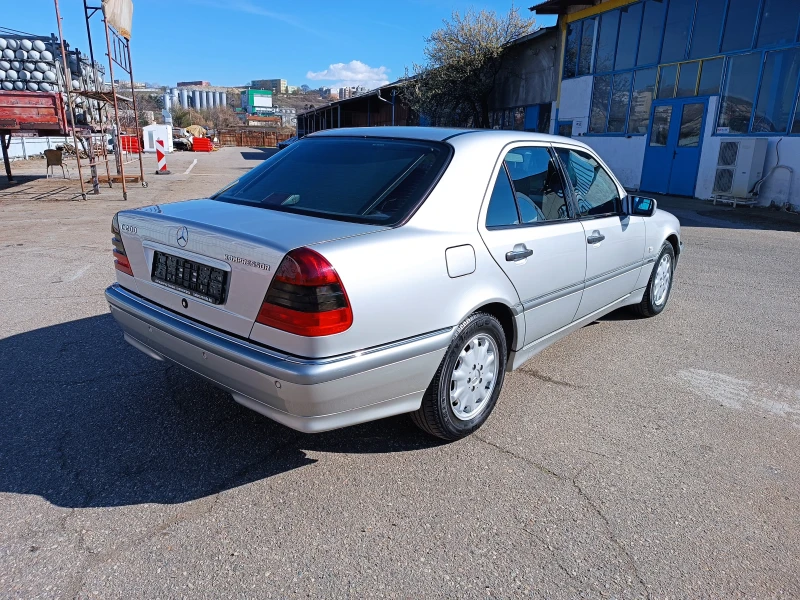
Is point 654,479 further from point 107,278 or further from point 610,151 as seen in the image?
point 610,151

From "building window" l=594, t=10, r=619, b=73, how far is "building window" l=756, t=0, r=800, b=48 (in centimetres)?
505

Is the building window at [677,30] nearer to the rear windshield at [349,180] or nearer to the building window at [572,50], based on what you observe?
the building window at [572,50]

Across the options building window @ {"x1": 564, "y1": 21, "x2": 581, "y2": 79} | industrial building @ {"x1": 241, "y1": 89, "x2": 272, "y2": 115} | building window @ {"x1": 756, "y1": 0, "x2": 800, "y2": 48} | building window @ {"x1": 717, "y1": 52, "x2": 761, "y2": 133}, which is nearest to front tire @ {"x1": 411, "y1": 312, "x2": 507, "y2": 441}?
building window @ {"x1": 756, "y1": 0, "x2": 800, "y2": 48}

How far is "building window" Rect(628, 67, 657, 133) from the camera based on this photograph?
16453mm

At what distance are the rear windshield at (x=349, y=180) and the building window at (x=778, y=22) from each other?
44.8 ft

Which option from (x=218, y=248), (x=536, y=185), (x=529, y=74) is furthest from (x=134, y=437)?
(x=529, y=74)

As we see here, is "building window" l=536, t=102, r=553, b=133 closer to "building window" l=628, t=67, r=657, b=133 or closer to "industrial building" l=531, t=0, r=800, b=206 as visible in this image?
"industrial building" l=531, t=0, r=800, b=206

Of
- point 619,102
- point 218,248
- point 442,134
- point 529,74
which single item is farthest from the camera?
point 529,74

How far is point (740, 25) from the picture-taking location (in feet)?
44.9

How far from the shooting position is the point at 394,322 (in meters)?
2.45

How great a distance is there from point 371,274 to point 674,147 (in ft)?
52.6

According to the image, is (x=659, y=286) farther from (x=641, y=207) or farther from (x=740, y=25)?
(x=740, y=25)

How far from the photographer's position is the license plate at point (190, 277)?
2510 mm

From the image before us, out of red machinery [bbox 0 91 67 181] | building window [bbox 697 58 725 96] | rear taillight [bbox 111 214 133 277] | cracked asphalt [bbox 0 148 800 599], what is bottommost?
cracked asphalt [bbox 0 148 800 599]
